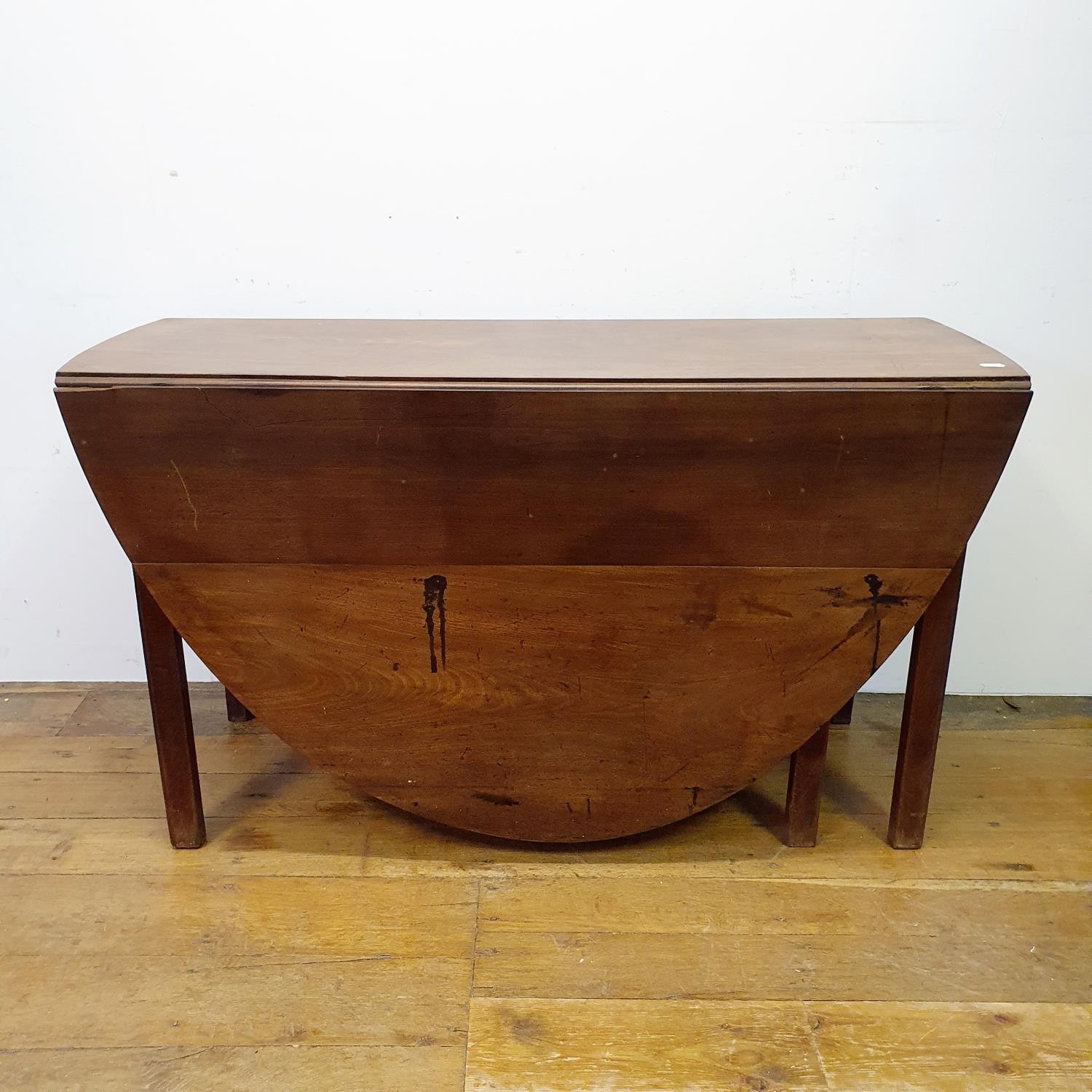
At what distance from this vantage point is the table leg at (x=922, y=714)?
48.1 inches

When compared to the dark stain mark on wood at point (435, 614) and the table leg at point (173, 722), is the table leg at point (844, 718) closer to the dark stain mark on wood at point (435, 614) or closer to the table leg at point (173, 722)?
the dark stain mark on wood at point (435, 614)

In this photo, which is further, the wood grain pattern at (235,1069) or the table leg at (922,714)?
the table leg at (922,714)

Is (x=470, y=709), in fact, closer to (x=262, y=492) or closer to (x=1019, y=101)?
(x=262, y=492)

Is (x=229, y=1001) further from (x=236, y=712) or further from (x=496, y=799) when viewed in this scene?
(x=236, y=712)

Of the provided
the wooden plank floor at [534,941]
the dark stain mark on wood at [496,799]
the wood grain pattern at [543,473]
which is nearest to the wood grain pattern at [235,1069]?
the wooden plank floor at [534,941]

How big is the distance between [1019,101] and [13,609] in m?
1.84

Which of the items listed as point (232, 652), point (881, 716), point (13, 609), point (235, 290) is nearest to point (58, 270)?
point (235, 290)

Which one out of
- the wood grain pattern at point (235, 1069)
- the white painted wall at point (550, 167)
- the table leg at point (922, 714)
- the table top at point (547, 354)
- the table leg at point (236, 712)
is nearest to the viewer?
the wood grain pattern at point (235, 1069)

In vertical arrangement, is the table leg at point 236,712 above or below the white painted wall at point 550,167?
below

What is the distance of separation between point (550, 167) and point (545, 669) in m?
0.76

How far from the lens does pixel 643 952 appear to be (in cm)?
115

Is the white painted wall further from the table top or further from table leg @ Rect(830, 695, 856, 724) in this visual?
table leg @ Rect(830, 695, 856, 724)

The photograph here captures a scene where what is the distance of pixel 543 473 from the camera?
1.09 metres

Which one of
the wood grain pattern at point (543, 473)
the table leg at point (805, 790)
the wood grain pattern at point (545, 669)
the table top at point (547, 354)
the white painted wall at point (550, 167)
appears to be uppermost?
the white painted wall at point (550, 167)
